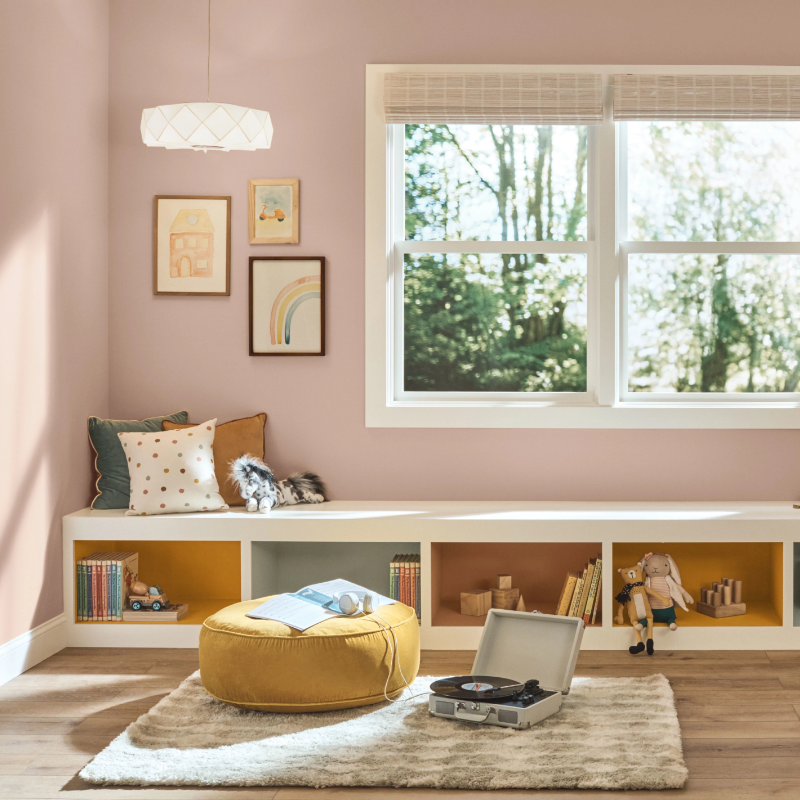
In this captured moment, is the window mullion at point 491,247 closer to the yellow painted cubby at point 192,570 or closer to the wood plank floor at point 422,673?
the yellow painted cubby at point 192,570

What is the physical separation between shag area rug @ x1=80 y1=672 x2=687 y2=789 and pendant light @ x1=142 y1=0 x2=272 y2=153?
2.03 metres

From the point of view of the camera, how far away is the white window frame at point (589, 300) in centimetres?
397

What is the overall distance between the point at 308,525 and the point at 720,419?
1884 millimetres

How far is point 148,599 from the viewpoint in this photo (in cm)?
362

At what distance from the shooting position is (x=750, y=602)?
3873 mm

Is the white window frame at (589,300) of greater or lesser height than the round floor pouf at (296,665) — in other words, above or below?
above

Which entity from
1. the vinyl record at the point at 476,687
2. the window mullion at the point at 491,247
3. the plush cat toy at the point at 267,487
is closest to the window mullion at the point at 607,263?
the window mullion at the point at 491,247

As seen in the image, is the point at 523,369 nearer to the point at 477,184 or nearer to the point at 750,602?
the point at 477,184

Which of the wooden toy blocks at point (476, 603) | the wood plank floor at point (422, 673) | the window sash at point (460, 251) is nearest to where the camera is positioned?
the wood plank floor at point (422, 673)

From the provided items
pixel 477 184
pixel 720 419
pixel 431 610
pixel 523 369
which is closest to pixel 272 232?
pixel 477 184

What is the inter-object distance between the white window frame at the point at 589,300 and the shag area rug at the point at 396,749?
4.74ft

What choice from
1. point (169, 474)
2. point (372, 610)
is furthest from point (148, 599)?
point (372, 610)

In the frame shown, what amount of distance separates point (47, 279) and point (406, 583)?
6.10ft

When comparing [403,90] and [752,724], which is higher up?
[403,90]
